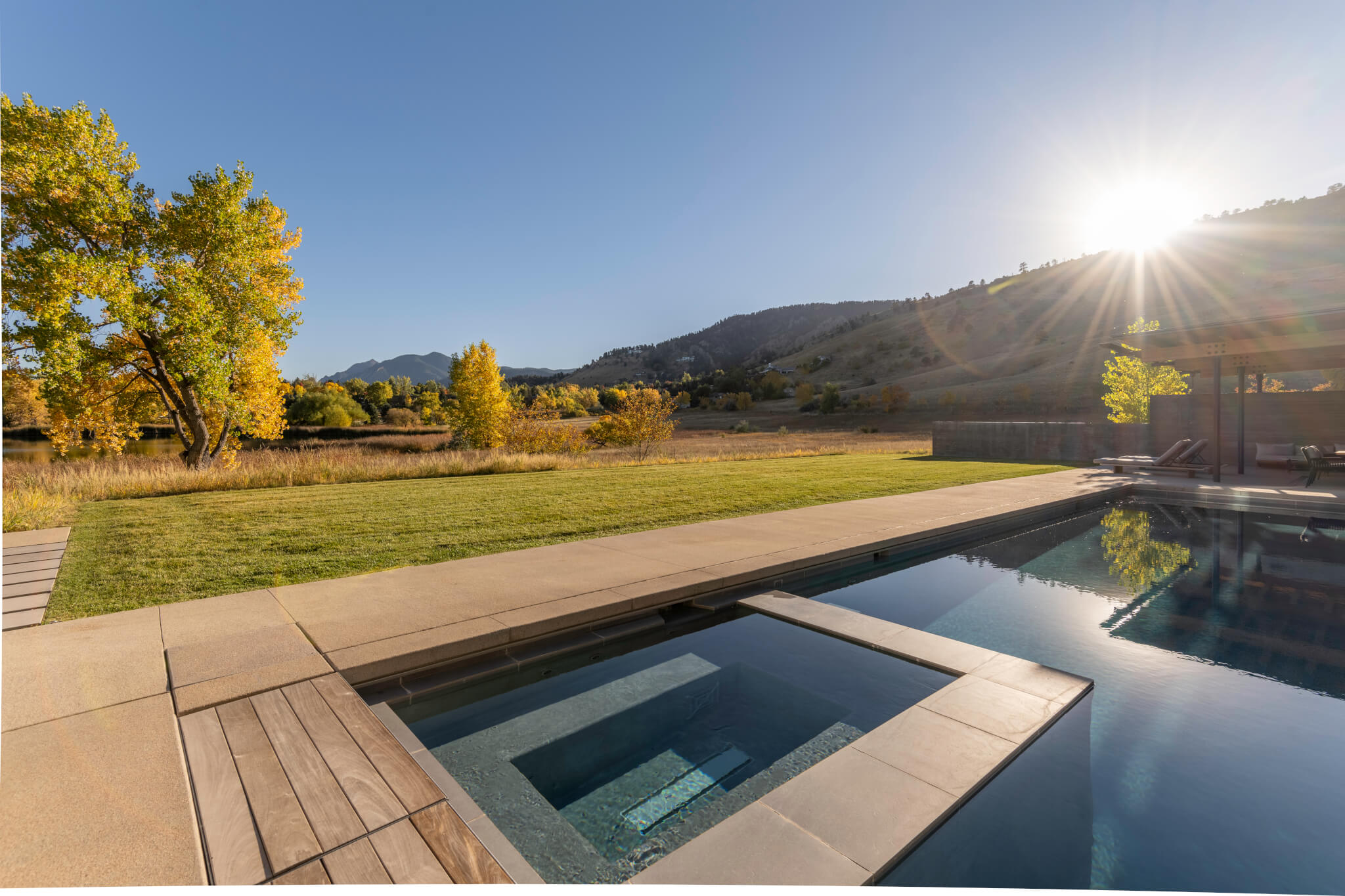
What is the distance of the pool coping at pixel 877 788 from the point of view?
1.89m

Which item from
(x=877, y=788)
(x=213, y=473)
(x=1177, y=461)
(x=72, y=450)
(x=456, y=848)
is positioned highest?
(x=72, y=450)

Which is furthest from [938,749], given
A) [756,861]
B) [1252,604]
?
[1252,604]

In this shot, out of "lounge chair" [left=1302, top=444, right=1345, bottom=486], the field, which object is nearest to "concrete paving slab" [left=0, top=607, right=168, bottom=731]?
the field

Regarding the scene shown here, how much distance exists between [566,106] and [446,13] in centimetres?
453

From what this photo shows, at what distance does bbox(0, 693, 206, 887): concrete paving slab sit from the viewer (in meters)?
1.76

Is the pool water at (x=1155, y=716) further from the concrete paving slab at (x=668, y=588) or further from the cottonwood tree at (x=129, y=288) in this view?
the cottonwood tree at (x=129, y=288)

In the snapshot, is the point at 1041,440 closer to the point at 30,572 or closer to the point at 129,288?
the point at 30,572

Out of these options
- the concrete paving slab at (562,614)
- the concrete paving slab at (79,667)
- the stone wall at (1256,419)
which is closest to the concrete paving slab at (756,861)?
the concrete paving slab at (562,614)

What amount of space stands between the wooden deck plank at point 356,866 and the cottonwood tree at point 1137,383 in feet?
86.0

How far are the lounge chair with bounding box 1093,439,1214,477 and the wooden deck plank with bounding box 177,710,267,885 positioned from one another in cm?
1729

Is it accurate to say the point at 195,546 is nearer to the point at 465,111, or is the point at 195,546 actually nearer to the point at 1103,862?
the point at 1103,862

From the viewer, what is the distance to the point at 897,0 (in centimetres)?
1152

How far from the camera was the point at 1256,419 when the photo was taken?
16094mm

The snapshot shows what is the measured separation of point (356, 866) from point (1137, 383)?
2764cm
